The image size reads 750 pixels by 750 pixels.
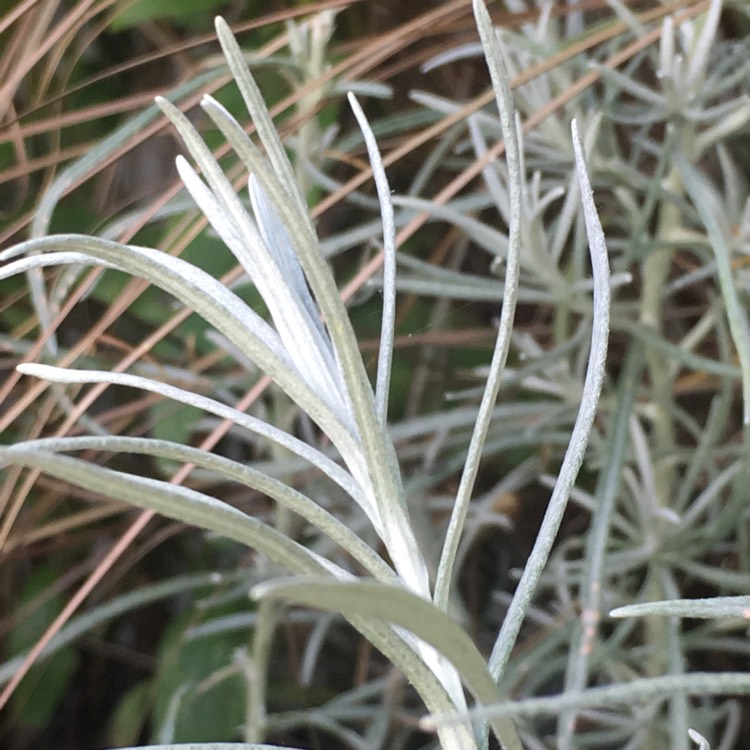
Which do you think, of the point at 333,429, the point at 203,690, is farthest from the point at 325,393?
the point at 203,690

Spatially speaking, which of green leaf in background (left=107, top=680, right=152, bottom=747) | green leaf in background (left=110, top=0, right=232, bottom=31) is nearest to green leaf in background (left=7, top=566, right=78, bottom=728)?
green leaf in background (left=107, top=680, right=152, bottom=747)

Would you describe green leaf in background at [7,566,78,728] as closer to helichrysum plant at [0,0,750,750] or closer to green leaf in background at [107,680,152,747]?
green leaf in background at [107,680,152,747]

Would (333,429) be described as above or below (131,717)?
above

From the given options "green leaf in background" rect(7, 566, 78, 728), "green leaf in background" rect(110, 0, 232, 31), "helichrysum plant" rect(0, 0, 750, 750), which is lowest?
"green leaf in background" rect(7, 566, 78, 728)

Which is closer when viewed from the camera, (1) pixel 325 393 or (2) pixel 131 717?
(1) pixel 325 393

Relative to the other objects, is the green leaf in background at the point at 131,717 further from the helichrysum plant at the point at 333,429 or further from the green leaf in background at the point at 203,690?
the helichrysum plant at the point at 333,429

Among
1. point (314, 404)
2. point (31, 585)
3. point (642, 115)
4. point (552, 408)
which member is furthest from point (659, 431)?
point (31, 585)

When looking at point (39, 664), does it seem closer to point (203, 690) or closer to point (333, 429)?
point (203, 690)
